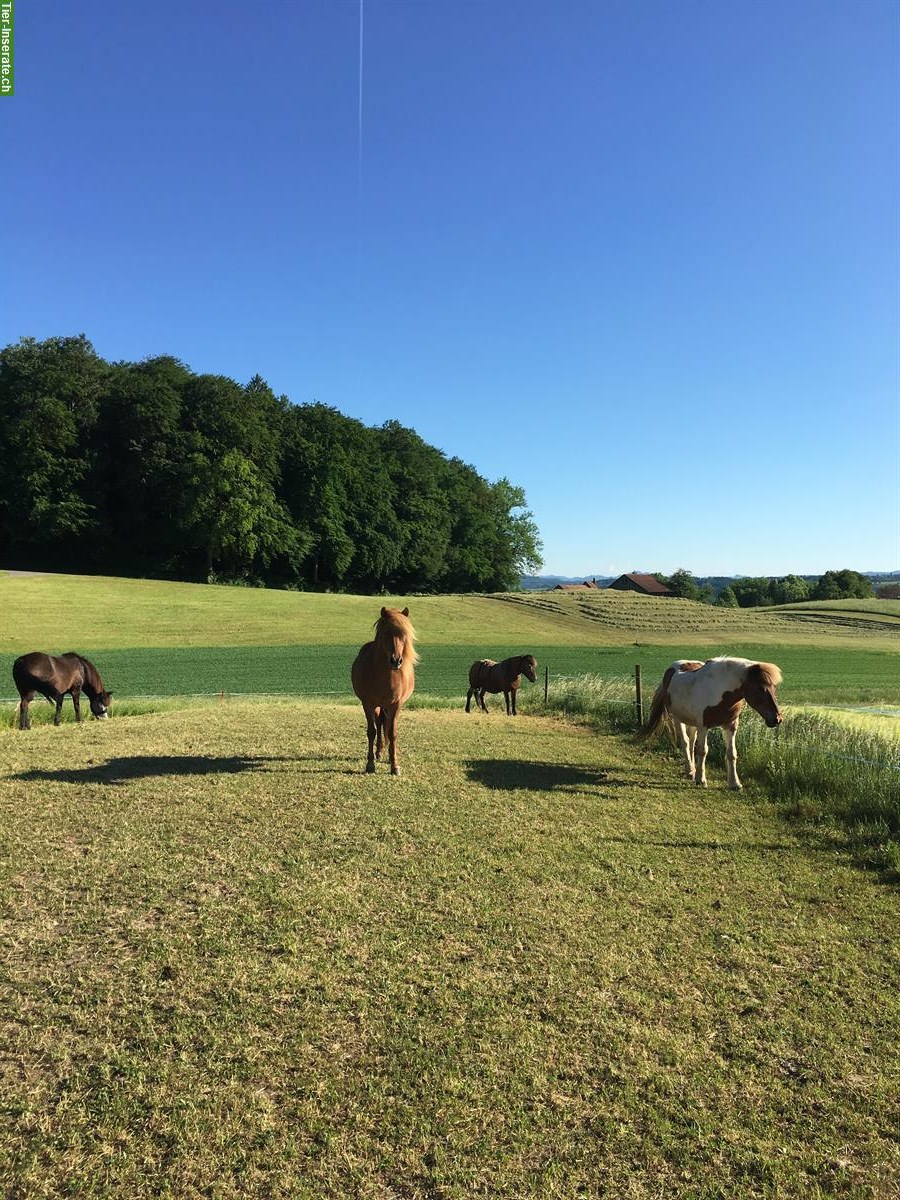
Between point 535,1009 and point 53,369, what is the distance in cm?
7098

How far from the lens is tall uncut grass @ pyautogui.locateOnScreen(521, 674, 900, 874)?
7094mm

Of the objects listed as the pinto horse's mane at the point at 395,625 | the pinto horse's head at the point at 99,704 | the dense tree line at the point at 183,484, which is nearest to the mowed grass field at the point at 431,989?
the pinto horse's mane at the point at 395,625

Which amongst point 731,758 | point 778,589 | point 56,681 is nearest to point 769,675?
point 731,758

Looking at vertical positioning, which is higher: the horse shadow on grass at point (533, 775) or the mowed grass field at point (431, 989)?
the mowed grass field at point (431, 989)

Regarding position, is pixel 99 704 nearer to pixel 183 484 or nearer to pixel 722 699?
pixel 722 699

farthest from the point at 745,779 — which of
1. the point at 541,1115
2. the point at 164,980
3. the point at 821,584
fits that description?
the point at 821,584

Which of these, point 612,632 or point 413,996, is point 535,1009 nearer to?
point 413,996

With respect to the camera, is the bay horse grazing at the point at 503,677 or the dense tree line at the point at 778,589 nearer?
the bay horse grazing at the point at 503,677

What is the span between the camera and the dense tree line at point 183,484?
56562 mm

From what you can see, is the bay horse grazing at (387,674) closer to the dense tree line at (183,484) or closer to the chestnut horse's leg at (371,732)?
the chestnut horse's leg at (371,732)

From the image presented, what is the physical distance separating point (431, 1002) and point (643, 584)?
136 metres

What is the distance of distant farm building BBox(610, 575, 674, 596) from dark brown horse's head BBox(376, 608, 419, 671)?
125 meters

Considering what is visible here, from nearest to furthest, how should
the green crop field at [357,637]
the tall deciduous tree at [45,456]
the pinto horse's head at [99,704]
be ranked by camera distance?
the pinto horse's head at [99,704]
the green crop field at [357,637]
the tall deciduous tree at [45,456]

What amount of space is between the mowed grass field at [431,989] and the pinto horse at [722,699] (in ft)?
2.36
